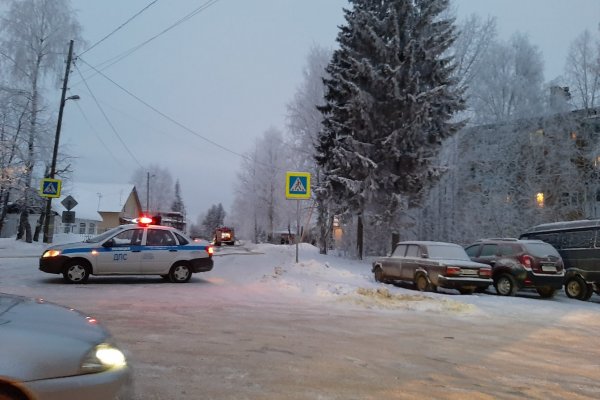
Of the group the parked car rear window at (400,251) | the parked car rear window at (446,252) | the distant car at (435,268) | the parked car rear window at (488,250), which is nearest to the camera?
the distant car at (435,268)

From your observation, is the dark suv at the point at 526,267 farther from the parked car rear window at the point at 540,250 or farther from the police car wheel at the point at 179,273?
the police car wheel at the point at 179,273

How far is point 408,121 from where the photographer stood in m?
23.4

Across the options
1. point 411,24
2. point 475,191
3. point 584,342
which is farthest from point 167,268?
point 475,191

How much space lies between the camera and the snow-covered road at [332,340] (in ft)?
17.2

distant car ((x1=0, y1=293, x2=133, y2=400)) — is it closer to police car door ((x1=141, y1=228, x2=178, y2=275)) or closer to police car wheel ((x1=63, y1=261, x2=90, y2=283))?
police car wheel ((x1=63, y1=261, x2=90, y2=283))

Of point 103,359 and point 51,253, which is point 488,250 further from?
point 103,359

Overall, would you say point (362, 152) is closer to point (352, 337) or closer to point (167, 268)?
point (167, 268)

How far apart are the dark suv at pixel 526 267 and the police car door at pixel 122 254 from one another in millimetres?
10389

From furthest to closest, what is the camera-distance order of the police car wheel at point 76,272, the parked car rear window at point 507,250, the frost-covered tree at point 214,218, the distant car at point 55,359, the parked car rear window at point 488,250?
the frost-covered tree at point 214,218 → the parked car rear window at point 488,250 → the parked car rear window at point 507,250 → the police car wheel at point 76,272 → the distant car at point 55,359

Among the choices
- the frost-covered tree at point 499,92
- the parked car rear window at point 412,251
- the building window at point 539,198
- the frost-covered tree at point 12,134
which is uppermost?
the frost-covered tree at point 499,92

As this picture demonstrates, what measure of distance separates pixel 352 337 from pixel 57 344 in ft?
17.9

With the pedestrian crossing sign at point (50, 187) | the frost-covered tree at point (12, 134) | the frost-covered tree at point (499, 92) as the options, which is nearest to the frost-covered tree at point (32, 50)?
the frost-covered tree at point (12, 134)

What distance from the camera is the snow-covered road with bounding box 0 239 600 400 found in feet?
17.2

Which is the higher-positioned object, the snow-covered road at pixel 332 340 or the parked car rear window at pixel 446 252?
the parked car rear window at pixel 446 252
